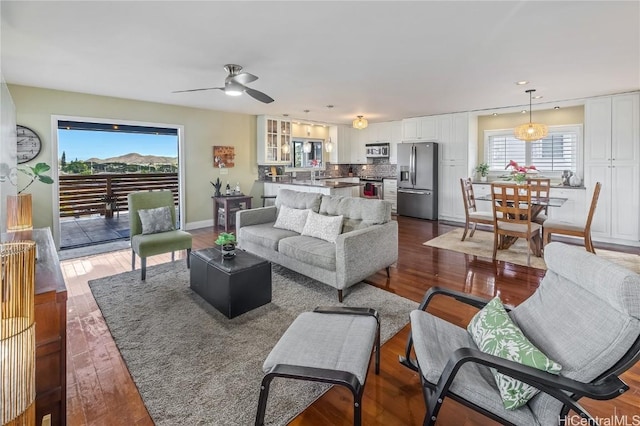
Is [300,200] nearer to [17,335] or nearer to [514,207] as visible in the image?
[514,207]

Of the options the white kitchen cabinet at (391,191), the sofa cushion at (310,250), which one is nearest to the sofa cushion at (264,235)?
the sofa cushion at (310,250)

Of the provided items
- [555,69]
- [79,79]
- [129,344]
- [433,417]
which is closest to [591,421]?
[433,417]

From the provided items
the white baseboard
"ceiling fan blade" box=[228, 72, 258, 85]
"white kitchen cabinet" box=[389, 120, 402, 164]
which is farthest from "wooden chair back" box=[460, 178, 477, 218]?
the white baseboard

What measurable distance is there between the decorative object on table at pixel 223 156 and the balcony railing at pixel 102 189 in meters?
1.24

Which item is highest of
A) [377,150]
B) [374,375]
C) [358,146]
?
[358,146]

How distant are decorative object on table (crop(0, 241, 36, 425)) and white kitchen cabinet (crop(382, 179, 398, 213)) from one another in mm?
7657

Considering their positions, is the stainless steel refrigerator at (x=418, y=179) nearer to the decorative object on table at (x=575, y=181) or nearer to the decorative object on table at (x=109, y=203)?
the decorative object on table at (x=575, y=181)

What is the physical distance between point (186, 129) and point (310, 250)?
4.30m

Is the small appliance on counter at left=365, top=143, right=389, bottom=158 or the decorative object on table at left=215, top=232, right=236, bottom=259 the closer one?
the decorative object on table at left=215, top=232, right=236, bottom=259

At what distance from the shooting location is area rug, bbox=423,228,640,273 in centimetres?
434

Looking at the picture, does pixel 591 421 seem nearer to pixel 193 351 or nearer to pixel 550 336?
pixel 550 336

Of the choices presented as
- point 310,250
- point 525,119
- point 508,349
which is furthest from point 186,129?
point 525,119

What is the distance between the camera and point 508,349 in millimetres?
1453

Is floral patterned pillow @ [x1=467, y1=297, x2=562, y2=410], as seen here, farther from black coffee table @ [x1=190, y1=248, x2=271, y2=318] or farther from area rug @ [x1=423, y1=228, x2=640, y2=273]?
area rug @ [x1=423, y1=228, x2=640, y2=273]
